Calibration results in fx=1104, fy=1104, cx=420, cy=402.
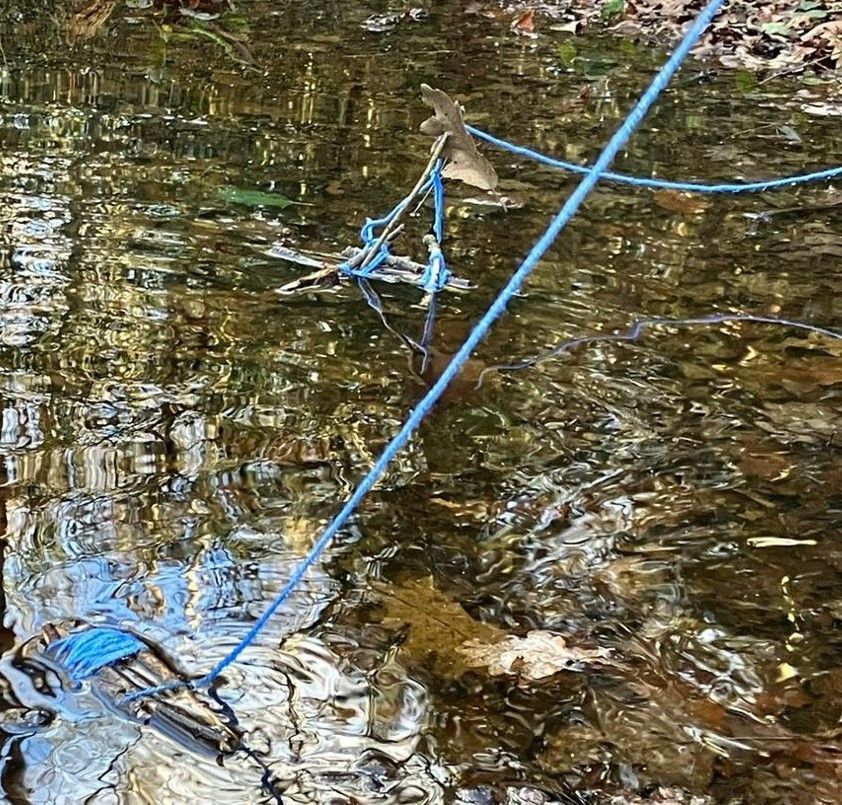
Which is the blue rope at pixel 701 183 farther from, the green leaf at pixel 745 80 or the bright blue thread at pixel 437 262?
the green leaf at pixel 745 80

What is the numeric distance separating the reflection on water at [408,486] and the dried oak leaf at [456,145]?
12.0 inches

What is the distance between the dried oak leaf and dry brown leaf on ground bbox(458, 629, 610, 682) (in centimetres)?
153

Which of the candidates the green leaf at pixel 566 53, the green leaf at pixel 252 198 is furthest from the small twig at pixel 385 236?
the green leaf at pixel 566 53

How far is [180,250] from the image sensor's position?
3227mm

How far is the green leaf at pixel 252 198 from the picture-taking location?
143 inches

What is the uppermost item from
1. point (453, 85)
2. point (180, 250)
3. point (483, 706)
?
point (453, 85)

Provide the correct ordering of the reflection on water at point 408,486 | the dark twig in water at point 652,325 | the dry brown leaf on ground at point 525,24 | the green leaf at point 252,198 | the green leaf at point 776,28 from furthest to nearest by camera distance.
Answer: the dry brown leaf on ground at point 525,24 → the green leaf at point 776,28 → the green leaf at point 252,198 → the dark twig in water at point 652,325 → the reflection on water at point 408,486

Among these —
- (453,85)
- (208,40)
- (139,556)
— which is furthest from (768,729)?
(208,40)

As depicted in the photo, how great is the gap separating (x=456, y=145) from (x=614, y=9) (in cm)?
529

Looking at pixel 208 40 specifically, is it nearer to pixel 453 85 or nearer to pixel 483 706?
pixel 453 85

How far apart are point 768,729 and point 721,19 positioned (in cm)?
671

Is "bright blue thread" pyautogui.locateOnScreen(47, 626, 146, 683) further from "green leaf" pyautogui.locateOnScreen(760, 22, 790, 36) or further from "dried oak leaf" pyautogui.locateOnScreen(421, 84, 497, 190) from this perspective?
"green leaf" pyautogui.locateOnScreen(760, 22, 790, 36)

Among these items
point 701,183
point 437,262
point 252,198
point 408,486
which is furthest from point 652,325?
point 252,198

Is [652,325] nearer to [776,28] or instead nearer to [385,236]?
[385,236]
